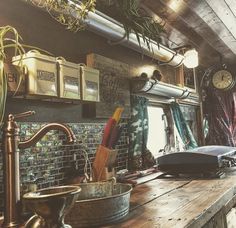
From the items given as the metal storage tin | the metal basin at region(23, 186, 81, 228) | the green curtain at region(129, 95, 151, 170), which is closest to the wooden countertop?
the metal basin at region(23, 186, 81, 228)

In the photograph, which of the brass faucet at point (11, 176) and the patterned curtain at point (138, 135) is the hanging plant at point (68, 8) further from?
the patterned curtain at point (138, 135)

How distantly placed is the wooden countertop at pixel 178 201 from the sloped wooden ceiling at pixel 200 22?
1749 mm

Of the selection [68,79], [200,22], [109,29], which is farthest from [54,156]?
[200,22]

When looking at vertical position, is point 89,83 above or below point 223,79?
below

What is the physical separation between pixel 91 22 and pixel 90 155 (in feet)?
3.65

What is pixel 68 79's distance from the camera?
2092mm

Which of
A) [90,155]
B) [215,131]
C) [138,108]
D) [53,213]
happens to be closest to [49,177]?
[90,155]

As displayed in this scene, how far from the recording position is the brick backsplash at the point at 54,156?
200 centimetres

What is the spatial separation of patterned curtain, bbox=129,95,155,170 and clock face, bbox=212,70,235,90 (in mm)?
2762

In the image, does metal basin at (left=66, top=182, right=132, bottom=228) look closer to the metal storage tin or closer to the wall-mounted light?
the metal storage tin

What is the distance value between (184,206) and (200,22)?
2564 mm

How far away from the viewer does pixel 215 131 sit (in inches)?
258

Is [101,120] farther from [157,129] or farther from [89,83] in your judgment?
[157,129]

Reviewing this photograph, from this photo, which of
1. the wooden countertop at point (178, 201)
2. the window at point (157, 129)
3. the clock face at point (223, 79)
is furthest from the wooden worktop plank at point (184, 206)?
the clock face at point (223, 79)
